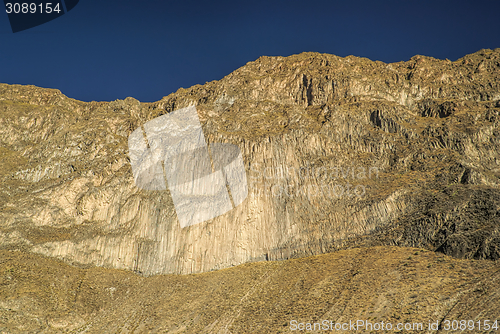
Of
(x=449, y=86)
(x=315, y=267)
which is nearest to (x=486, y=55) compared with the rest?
(x=449, y=86)

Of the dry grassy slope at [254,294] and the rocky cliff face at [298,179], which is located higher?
the rocky cliff face at [298,179]

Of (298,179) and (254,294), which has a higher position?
(298,179)

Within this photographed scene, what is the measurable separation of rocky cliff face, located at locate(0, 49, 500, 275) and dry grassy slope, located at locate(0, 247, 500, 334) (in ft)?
12.1

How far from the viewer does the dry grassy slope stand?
1829 inches

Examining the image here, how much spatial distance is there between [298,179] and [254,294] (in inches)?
1012

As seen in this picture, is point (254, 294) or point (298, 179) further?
point (298, 179)

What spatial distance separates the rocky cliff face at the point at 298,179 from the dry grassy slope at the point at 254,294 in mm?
3684

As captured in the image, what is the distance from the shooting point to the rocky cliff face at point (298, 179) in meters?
65.1

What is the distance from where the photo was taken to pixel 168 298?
6078 cm

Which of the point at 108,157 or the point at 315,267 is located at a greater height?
the point at 108,157

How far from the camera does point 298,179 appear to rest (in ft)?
243

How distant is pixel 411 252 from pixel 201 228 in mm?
37122

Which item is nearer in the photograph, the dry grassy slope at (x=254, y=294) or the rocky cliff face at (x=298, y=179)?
the dry grassy slope at (x=254, y=294)

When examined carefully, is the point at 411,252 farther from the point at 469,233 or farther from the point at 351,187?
the point at 351,187
